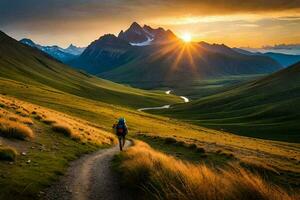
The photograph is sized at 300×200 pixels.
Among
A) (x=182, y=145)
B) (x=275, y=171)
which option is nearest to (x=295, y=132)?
(x=182, y=145)

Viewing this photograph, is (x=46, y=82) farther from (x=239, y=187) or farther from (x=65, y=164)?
(x=239, y=187)

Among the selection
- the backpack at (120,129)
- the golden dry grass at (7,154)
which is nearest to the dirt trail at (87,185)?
the golden dry grass at (7,154)

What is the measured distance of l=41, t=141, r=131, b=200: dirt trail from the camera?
16.2 m

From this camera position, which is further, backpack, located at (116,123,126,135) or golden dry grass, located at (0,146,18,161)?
backpack, located at (116,123,126,135)

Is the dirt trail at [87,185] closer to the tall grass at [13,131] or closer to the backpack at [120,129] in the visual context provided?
the tall grass at [13,131]

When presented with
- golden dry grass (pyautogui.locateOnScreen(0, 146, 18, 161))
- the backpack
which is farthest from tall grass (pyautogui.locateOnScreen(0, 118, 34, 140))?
the backpack

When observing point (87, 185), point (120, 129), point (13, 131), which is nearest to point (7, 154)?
point (87, 185)

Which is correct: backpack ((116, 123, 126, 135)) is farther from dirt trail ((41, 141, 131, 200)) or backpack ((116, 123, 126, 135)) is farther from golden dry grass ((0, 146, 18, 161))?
golden dry grass ((0, 146, 18, 161))

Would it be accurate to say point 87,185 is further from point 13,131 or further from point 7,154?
point 13,131

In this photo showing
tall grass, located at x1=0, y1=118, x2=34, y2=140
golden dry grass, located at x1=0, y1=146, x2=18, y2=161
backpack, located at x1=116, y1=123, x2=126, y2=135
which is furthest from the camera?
backpack, located at x1=116, y1=123, x2=126, y2=135

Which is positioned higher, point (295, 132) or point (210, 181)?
point (295, 132)

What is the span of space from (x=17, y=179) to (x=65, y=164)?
276 inches

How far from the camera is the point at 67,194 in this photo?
16.2 meters

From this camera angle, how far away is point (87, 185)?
18.2 meters
